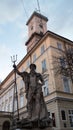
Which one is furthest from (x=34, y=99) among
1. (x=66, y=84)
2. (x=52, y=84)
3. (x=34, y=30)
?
(x=34, y=30)

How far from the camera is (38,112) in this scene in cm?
711

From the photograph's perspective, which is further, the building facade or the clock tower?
the clock tower

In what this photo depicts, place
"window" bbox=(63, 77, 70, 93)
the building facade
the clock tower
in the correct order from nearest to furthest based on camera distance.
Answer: the building facade < "window" bbox=(63, 77, 70, 93) < the clock tower

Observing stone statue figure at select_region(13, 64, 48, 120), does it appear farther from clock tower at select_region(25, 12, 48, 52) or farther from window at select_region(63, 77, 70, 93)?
clock tower at select_region(25, 12, 48, 52)

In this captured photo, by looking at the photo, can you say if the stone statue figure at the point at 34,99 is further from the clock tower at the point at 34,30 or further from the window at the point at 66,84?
the clock tower at the point at 34,30

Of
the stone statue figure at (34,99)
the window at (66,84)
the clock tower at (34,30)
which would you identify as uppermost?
the clock tower at (34,30)

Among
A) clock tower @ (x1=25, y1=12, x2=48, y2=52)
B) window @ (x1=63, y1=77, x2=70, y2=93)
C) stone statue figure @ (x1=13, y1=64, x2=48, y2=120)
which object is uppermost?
clock tower @ (x1=25, y1=12, x2=48, y2=52)

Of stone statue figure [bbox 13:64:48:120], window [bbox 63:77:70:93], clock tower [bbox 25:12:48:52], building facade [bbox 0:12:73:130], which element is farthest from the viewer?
clock tower [bbox 25:12:48:52]

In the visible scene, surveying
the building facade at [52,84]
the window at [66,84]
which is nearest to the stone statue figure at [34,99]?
the building facade at [52,84]

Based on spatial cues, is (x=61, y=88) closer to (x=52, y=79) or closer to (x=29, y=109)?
(x=52, y=79)

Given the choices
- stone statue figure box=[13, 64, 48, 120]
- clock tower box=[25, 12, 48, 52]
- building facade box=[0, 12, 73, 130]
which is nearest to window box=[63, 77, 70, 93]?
building facade box=[0, 12, 73, 130]

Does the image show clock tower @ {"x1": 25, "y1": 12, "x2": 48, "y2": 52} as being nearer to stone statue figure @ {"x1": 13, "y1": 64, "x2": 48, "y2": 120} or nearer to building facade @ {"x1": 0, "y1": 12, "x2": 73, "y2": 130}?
building facade @ {"x1": 0, "y1": 12, "x2": 73, "y2": 130}

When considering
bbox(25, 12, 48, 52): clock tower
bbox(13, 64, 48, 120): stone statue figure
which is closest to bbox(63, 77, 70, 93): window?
bbox(13, 64, 48, 120): stone statue figure

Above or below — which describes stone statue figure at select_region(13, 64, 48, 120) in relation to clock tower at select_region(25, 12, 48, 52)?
below
